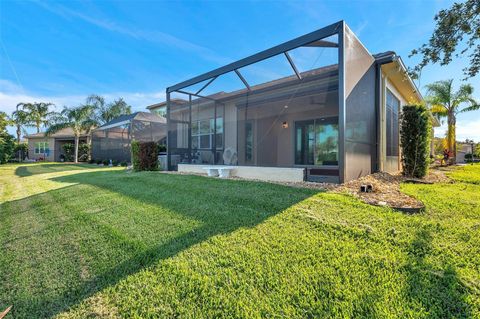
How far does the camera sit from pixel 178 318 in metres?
1.75

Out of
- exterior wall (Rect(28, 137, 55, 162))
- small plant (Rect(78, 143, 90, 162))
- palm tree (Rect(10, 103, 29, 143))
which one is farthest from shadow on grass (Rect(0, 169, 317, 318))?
palm tree (Rect(10, 103, 29, 143))

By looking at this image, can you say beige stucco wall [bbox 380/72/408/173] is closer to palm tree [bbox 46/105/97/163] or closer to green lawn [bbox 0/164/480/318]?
green lawn [bbox 0/164/480/318]

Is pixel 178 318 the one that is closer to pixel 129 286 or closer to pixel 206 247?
pixel 129 286

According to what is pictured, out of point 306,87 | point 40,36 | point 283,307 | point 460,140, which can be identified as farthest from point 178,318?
point 460,140

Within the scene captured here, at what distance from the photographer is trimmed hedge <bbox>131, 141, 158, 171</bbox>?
11156 mm

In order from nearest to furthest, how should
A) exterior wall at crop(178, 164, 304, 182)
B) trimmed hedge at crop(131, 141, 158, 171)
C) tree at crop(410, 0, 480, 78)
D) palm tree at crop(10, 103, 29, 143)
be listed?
tree at crop(410, 0, 480, 78) < exterior wall at crop(178, 164, 304, 182) < trimmed hedge at crop(131, 141, 158, 171) < palm tree at crop(10, 103, 29, 143)

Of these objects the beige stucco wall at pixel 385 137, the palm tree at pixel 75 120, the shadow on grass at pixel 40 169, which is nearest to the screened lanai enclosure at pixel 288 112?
the beige stucco wall at pixel 385 137

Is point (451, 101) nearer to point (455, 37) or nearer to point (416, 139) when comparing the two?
point (416, 139)

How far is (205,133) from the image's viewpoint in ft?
33.3

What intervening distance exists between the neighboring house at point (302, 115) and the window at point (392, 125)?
43 millimetres

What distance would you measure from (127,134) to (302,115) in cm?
1368

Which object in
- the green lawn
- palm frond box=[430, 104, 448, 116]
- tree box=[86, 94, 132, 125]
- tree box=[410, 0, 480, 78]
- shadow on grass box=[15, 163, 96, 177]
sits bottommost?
the green lawn

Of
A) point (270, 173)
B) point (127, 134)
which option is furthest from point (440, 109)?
point (127, 134)

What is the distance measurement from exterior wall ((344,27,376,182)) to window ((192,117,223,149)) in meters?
5.11
